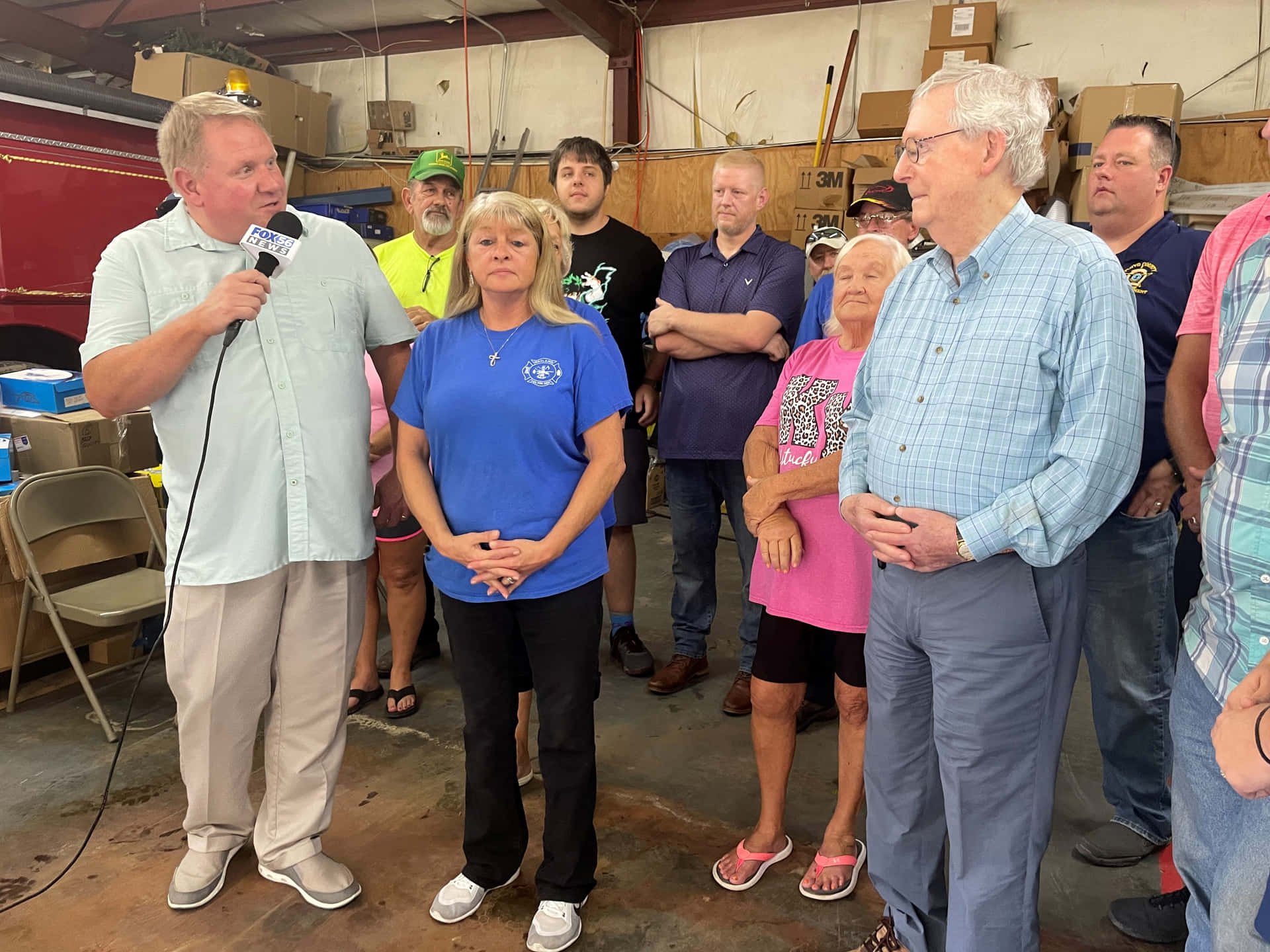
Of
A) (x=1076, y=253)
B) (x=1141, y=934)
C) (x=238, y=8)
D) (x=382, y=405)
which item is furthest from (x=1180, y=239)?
(x=238, y=8)

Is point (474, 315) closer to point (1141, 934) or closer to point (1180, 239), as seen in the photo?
point (1180, 239)

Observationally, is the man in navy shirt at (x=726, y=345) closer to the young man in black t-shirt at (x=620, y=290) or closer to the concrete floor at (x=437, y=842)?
the young man in black t-shirt at (x=620, y=290)

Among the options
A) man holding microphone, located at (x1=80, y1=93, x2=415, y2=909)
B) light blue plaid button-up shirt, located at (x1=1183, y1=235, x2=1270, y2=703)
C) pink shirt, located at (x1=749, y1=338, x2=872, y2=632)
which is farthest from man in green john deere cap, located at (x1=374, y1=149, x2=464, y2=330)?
light blue plaid button-up shirt, located at (x1=1183, y1=235, x2=1270, y2=703)

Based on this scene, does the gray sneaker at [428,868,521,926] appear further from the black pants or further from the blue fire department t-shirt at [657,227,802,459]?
the blue fire department t-shirt at [657,227,802,459]

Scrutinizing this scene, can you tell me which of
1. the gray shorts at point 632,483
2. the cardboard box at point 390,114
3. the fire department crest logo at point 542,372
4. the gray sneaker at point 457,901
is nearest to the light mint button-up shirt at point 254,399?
the fire department crest logo at point 542,372

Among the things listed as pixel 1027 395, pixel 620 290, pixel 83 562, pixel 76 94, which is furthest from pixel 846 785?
pixel 76 94

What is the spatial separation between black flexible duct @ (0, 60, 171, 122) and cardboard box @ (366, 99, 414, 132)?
67.0 inches

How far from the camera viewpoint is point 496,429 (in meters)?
1.92

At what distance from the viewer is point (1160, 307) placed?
2203mm

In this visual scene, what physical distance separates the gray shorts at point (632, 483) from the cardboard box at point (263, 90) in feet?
13.9

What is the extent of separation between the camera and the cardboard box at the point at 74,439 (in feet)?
11.7

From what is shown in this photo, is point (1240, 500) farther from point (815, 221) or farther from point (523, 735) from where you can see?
point (815, 221)

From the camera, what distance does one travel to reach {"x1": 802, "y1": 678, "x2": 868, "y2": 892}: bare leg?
2117 mm

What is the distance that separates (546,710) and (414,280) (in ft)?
5.90
